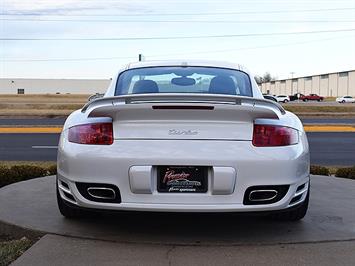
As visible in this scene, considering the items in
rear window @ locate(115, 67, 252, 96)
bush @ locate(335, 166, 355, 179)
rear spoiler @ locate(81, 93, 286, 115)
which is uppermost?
rear window @ locate(115, 67, 252, 96)

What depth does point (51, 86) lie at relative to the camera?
115 m

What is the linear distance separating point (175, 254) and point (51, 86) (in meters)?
115

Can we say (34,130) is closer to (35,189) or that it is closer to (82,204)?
(35,189)

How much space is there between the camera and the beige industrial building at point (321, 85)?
104 meters

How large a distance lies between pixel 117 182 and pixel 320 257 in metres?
1.51

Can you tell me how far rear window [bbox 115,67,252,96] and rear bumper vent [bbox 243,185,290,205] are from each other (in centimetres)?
146

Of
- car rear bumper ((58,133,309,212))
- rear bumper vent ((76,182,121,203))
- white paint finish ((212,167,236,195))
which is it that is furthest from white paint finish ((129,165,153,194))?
white paint finish ((212,167,236,195))

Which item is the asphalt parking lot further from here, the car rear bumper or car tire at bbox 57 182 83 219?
the car rear bumper

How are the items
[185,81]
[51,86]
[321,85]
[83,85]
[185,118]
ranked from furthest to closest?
[321,85] < [83,85] < [51,86] < [185,81] < [185,118]

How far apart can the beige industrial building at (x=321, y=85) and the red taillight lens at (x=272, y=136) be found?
331ft

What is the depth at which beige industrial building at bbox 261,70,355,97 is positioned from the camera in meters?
104

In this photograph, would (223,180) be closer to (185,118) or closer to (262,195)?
(262,195)

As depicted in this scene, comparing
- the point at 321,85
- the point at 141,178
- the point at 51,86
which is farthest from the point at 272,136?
the point at 321,85

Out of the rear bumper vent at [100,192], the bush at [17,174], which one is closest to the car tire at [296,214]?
the rear bumper vent at [100,192]
